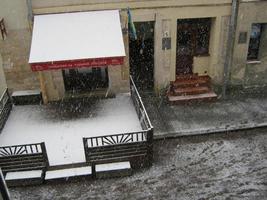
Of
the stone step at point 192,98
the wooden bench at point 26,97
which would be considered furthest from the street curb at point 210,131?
the wooden bench at point 26,97

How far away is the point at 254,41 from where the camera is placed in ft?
46.9

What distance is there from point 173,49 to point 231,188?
6450 millimetres

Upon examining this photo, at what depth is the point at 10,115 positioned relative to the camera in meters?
12.8

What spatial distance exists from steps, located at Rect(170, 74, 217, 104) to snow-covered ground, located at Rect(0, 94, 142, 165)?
210cm

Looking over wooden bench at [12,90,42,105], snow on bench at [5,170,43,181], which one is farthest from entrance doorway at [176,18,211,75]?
snow on bench at [5,170,43,181]

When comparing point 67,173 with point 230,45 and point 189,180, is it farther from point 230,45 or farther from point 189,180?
point 230,45

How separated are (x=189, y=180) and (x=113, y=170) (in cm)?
238

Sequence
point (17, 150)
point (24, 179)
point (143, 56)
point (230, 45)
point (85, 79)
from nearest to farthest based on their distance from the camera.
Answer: point (24, 179) → point (17, 150) → point (230, 45) → point (85, 79) → point (143, 56)

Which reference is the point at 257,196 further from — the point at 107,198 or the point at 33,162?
the point at 33,162

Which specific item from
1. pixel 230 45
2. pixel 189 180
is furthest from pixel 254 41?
pixel 189 180

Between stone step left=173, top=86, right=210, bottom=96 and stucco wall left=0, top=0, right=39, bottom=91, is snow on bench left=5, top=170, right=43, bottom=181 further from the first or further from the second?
stone step left=173, top=86, right=210, bottom=96

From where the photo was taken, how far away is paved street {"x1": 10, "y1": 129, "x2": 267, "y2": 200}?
9.39 metres

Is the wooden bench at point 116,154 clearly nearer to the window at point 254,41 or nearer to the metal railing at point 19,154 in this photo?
the metal railing at point 19,154

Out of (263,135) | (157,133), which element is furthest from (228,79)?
(157,133)
